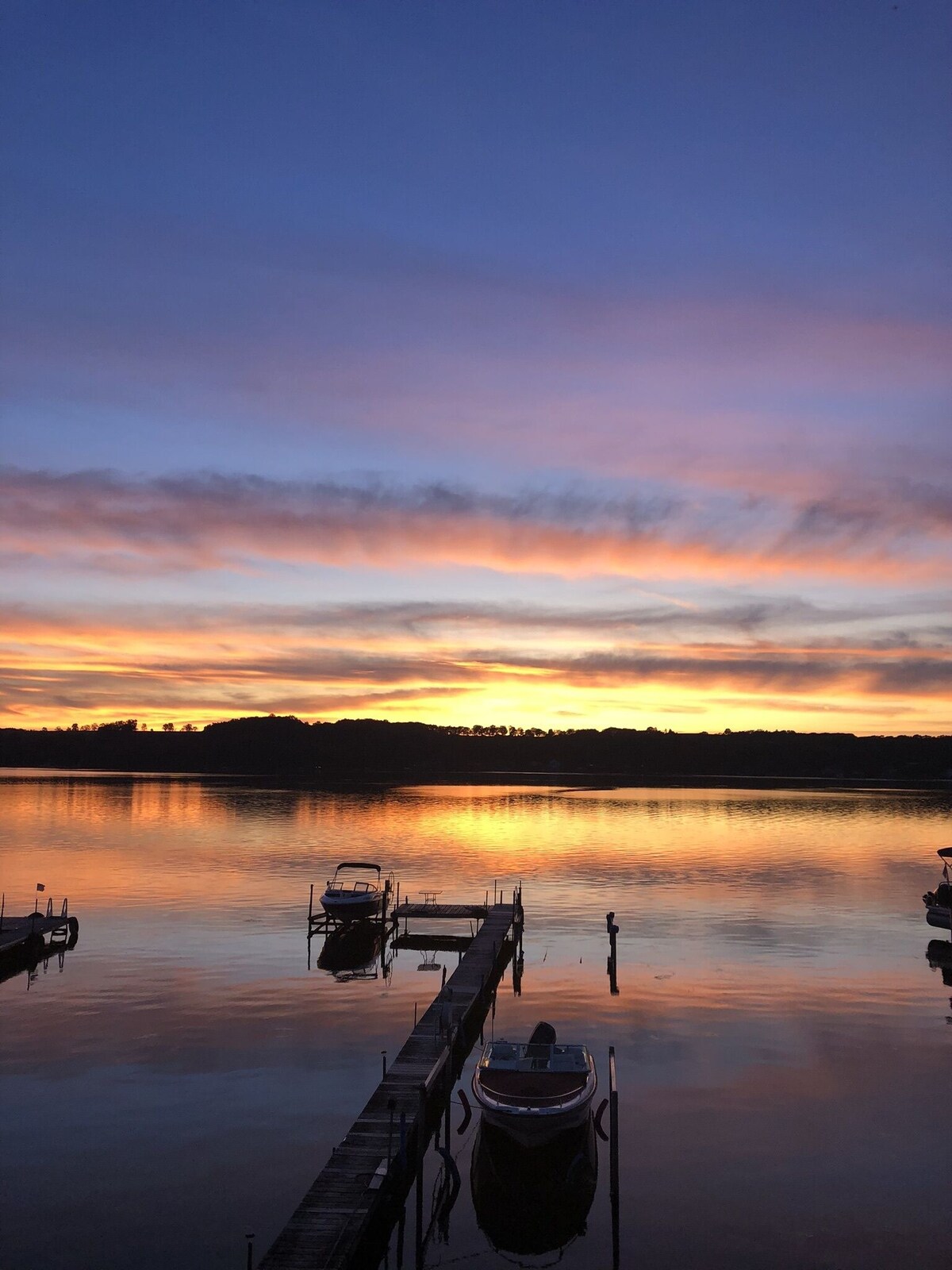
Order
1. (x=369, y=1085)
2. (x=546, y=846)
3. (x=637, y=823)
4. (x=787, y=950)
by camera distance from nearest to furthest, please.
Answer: (x=369, y=1085) → (x=787, y=950) → (x=546, y=846) → (x=637, y=823)

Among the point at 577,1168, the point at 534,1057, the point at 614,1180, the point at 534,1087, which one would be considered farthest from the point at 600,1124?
the point at 614,1180

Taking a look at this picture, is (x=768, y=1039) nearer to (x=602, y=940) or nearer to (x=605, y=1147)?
(x=605, y=1147)

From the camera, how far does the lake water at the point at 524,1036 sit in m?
21.5

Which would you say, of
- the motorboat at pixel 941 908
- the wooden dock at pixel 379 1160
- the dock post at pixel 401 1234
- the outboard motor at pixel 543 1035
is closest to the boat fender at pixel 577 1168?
the wooden dock at pixel 379 1160

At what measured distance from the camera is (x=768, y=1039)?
115 feet

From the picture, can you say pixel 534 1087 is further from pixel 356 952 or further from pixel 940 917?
pixel 940 917

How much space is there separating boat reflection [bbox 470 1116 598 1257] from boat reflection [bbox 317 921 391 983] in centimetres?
2271

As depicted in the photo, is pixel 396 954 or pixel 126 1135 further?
pixel 396 954

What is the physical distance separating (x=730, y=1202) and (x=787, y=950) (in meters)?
31.5

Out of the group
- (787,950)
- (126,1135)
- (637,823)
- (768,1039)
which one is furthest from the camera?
(637,823)

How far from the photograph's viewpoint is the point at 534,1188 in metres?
23.9

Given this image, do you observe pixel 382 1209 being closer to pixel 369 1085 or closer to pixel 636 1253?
pixel 636 1253

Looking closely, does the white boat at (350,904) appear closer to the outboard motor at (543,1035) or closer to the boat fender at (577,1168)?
the outboard motor at (543,1035)

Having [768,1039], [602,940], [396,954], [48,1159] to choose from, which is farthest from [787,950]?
[48,1159]
